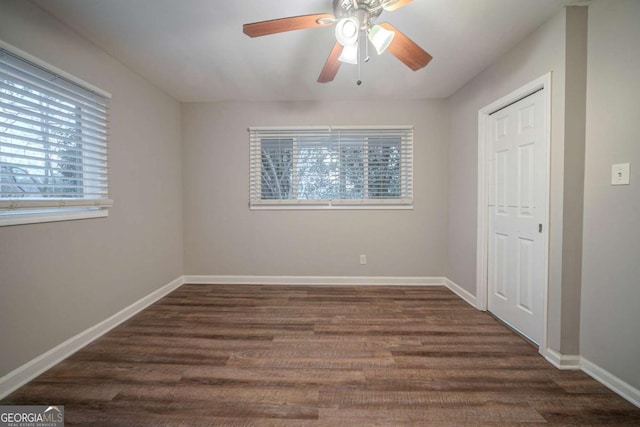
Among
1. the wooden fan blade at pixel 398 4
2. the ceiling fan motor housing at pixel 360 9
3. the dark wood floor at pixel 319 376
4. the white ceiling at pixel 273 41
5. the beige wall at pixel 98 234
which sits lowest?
the dark wood floor at pixel 319 376

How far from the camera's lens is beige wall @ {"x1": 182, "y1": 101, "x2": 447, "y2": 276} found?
340 cm

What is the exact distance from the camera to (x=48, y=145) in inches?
72.2

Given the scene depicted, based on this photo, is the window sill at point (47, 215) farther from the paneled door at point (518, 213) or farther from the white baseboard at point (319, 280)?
the paneled door at point (518, 213)

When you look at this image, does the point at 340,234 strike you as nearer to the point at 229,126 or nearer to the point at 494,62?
the point at 229,126

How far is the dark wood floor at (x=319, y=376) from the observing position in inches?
55.2

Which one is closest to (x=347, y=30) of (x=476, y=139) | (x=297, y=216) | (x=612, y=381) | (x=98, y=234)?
(x=476, y=139)

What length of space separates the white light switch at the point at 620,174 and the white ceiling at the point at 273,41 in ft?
3.65

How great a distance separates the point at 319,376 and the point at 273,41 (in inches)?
99.5

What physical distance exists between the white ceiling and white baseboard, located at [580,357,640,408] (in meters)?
2.36

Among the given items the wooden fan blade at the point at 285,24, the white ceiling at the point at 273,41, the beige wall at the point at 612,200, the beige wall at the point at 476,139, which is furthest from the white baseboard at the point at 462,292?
the wooden fan blade at the point at 285,24

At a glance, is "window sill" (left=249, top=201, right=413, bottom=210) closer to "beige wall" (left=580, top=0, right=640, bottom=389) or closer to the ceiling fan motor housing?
"beige wall" (left=580, top=0, right=640, bottom=389)

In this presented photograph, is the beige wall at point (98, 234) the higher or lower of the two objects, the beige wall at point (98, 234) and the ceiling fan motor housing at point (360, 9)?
the lower

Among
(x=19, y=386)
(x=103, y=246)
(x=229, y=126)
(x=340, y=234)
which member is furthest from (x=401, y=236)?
(x=19, y=386)

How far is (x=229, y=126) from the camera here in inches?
135
